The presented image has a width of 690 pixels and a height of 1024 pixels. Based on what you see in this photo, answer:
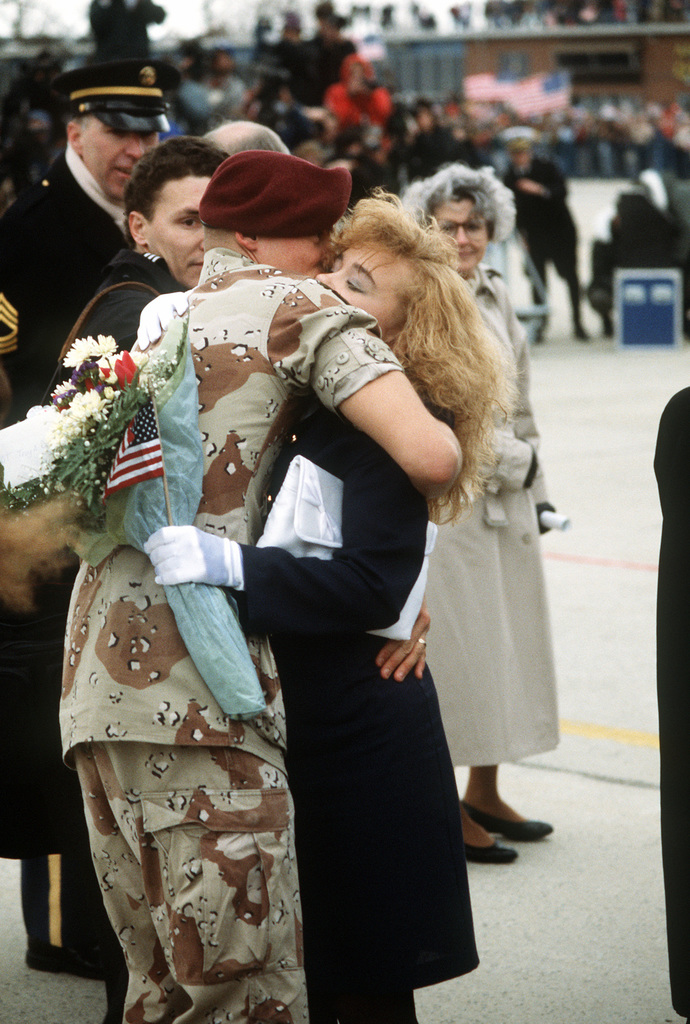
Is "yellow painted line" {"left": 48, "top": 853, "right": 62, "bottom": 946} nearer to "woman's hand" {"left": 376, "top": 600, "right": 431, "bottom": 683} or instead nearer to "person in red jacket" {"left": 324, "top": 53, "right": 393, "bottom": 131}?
"woman's hand" {"left": 376, "top": 600, "right": 431, "bottom": 683}

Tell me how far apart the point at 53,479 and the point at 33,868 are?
1.57 metres

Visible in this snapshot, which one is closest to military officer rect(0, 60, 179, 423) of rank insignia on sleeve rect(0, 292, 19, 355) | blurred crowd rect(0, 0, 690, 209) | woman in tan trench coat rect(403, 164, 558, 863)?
Result: rank insignia on sleeve rect(0, 292, 19, 355)

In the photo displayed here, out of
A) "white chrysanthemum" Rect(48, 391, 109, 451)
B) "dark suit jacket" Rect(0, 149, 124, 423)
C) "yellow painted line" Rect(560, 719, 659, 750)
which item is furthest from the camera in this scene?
"yellow painted line" Rect(560, 719, 659, 750)

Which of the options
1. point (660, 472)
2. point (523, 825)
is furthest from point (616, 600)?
point (660, 472)

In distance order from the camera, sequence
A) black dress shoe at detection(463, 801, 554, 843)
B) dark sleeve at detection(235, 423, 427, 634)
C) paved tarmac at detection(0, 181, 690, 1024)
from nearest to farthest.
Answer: dark sleeve at detection(235, 423, 427, 634) < paved tarmac at detection(0, 181, 690, 1024) < black dress shoe at detection(463, 801, 554, 843)

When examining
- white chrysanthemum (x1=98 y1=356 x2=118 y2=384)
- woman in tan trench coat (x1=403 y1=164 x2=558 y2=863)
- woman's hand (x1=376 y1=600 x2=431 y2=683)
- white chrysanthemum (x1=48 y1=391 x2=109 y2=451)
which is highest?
white chrysanthemum (x1=98 y1=356 x2=118 y2=384)

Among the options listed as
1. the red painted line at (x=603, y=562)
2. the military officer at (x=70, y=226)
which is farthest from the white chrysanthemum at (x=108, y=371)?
the red painted line at (x=603, y=562)

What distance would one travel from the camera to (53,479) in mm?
Result: 1922

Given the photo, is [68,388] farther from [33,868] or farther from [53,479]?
[33,868]

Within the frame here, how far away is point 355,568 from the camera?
204 centimetres

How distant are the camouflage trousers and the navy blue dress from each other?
4.7 inches

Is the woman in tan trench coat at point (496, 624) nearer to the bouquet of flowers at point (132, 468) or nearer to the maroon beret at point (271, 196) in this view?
the maroon beret at point (271, 196)

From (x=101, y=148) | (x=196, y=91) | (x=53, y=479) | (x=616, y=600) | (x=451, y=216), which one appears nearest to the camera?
(x=53, y=479)

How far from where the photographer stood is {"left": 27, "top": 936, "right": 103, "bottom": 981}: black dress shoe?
123 inches
